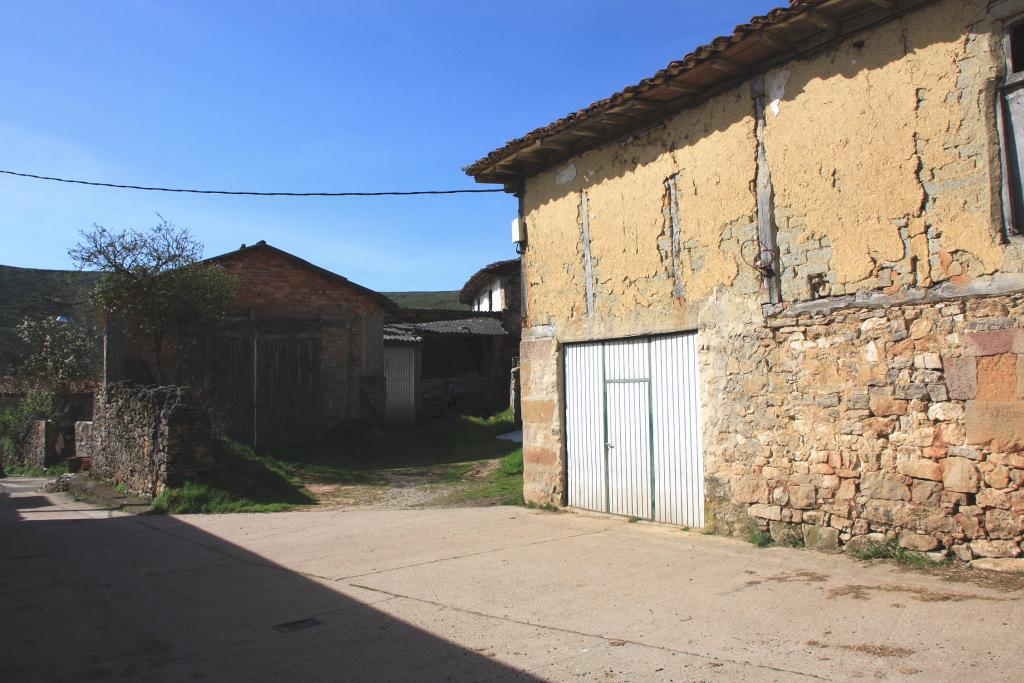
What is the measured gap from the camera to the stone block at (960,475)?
5.48 metres

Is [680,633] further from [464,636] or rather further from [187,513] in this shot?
[187,513]

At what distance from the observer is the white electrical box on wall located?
10164mm

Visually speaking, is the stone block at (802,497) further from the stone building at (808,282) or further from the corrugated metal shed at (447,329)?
the corrugated metal shed at (447,329)

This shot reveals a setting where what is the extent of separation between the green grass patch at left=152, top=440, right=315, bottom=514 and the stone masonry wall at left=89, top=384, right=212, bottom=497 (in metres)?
0.32

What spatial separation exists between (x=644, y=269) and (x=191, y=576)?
5.48 meters

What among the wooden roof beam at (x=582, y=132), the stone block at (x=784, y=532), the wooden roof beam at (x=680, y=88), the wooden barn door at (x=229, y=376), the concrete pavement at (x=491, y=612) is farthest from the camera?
the wooden barn door at (x=229, y=376)

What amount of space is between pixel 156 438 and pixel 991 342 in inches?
424

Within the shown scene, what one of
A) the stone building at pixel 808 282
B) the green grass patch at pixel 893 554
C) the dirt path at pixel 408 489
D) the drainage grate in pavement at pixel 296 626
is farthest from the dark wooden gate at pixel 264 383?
the green grass patch at pixel 893 554

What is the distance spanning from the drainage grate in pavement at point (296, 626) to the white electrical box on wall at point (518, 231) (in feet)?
20.4

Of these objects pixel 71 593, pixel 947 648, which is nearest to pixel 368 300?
pixel 71 593

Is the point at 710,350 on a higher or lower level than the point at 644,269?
lower

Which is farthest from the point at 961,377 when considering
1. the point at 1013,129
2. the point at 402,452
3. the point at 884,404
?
the point at 402,452

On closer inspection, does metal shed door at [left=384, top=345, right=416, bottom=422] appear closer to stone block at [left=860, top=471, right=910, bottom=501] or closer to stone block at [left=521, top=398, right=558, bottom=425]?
stone block at [left=521, top=398, right=558, bottom=425]

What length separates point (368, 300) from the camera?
66.3 ft
